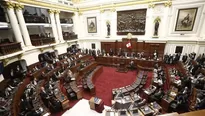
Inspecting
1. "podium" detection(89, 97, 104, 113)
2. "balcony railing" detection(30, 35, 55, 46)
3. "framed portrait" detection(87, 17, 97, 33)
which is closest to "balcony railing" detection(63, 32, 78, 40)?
"balcony railing" detection(30, 35, 55, 46)

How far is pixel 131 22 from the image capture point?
45.4 feet

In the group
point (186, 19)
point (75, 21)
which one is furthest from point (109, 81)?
point (75, 21)

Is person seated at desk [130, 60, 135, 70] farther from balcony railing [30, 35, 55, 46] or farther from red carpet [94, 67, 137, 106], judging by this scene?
balcony railing [30, 35, 55, 46]

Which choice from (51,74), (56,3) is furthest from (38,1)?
(51,74)

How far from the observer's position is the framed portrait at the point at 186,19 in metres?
11.0

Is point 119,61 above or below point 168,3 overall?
below

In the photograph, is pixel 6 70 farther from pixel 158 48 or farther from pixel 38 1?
pixel 158 48

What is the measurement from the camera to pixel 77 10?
16.3 m

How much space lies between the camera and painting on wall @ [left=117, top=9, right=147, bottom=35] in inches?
519

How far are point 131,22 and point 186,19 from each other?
5.80 meters

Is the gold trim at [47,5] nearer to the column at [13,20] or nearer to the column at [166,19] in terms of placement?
the column at [13,20]

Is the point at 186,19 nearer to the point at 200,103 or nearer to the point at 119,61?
the point at 119,61

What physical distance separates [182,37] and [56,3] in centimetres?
1510

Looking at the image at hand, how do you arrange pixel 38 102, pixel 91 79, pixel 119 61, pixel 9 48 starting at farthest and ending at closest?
pixel 119 61 → pixel 91 79 → pixel 9 48 → pixel 38 102
